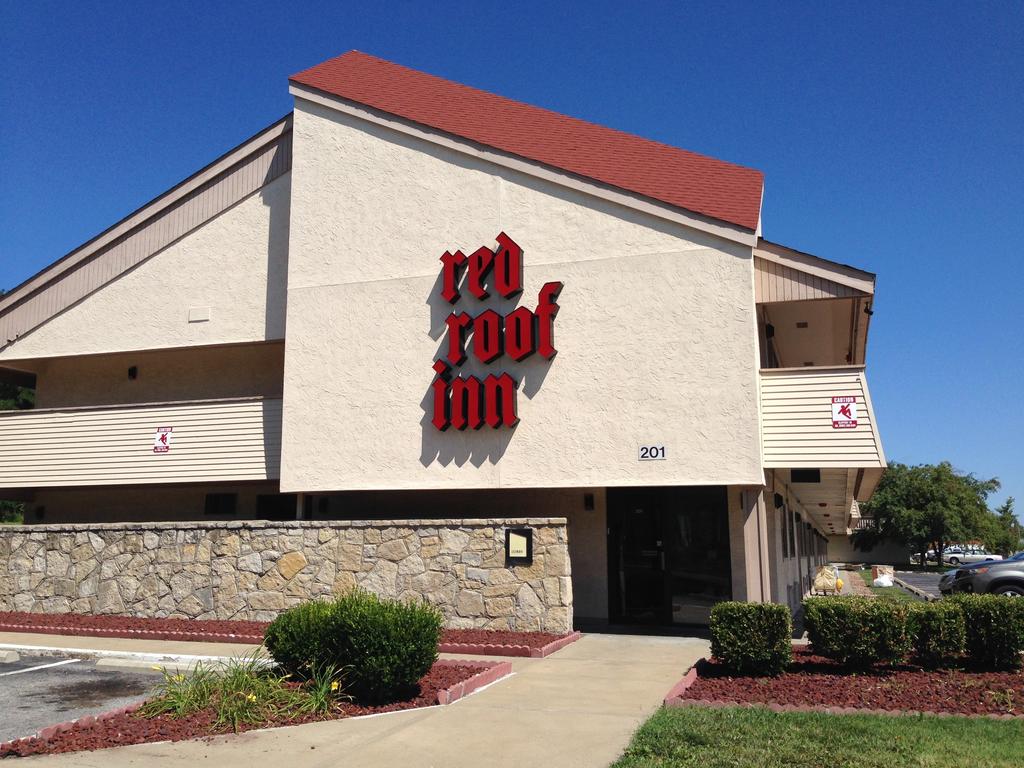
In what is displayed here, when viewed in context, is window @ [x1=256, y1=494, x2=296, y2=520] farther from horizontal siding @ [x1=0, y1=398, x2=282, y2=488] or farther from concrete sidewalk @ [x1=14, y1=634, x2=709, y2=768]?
concrete sidewalk @ [x1=14, y1=634, x2=709, y2=768]

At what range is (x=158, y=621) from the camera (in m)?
15.8

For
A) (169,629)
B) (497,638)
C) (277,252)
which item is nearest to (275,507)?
(169,629)

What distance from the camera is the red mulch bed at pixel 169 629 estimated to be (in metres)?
13.7

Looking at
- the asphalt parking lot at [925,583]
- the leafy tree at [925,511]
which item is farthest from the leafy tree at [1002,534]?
the asphalt parking lot at [925,583]

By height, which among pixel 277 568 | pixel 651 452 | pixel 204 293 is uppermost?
pixel 204 293

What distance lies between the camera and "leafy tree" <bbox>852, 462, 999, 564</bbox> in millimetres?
67438

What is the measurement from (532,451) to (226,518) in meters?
8.70

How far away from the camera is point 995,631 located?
10164 millimetres

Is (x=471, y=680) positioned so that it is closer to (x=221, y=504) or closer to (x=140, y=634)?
(x=140, y=634)

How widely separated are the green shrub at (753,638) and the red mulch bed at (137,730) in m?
3.41

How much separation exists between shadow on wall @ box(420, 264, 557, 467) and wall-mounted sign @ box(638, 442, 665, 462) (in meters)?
2.18

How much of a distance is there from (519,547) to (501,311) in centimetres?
431

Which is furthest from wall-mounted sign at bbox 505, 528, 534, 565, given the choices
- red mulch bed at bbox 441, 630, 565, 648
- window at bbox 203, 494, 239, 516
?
window at bbox 203, 494, 239, 516

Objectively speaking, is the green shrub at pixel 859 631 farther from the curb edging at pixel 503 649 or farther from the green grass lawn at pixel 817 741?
the curb edging at pixel 503 649
